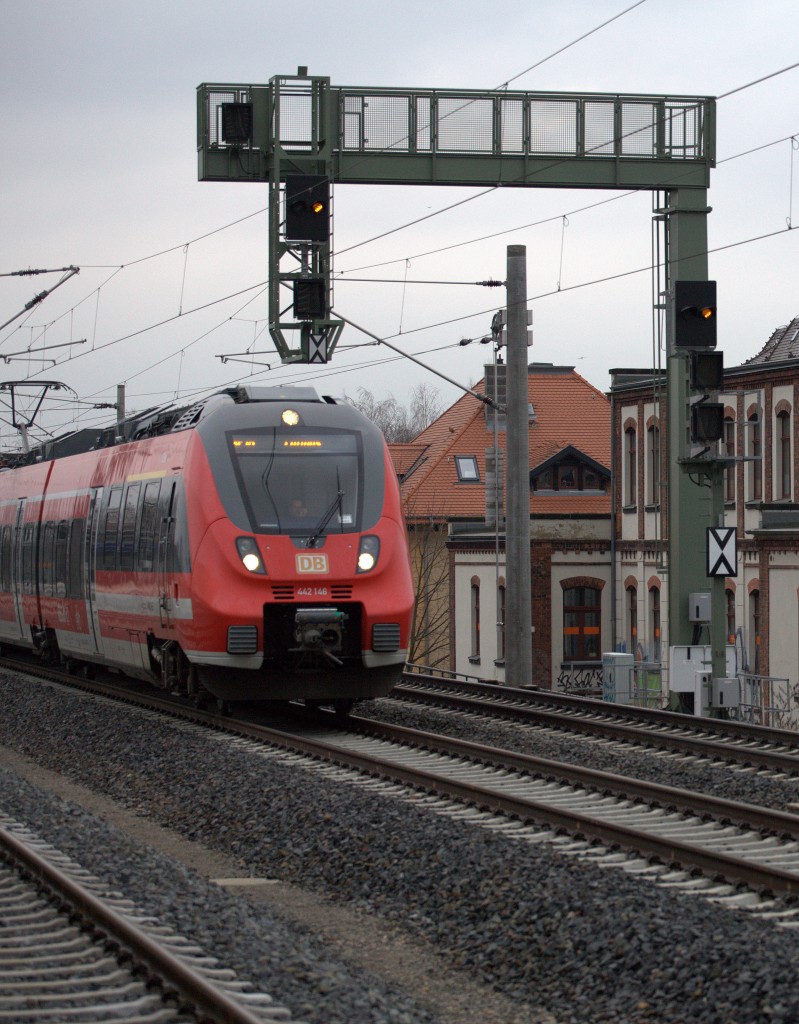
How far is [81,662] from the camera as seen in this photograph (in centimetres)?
2402

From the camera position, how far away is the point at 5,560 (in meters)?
26.9

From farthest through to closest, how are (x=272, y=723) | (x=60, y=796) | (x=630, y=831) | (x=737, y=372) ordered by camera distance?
(x=737, y=372)
(x=272, y=723)
(x=60, y=796)
(x=630, y=831)

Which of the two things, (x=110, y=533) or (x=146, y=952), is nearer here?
(x=146, y=952)

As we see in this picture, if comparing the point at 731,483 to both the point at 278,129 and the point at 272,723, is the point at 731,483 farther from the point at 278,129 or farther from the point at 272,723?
the point at 272,723

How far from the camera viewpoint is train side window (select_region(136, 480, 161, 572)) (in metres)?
17.2

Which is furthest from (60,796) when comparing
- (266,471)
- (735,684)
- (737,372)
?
(737,372)

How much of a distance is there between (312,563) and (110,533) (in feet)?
15.6

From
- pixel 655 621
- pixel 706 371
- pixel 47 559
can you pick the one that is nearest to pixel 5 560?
pixel 47 559

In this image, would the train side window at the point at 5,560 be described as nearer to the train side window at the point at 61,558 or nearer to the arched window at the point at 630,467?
the train side window at the point at 61,558

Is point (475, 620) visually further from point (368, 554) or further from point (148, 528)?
point (368, 554)

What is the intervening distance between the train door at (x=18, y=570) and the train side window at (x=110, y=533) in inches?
246

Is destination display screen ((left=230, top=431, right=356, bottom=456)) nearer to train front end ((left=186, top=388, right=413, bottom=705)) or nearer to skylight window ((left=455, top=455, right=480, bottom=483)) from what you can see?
train front end ((left=186, top=388, right=413, bottom=705))

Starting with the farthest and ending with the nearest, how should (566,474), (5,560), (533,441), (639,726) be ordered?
1. (533,441)
2. (566,474)
3. (5,560)
4. (639,726)

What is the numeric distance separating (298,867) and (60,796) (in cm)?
374
